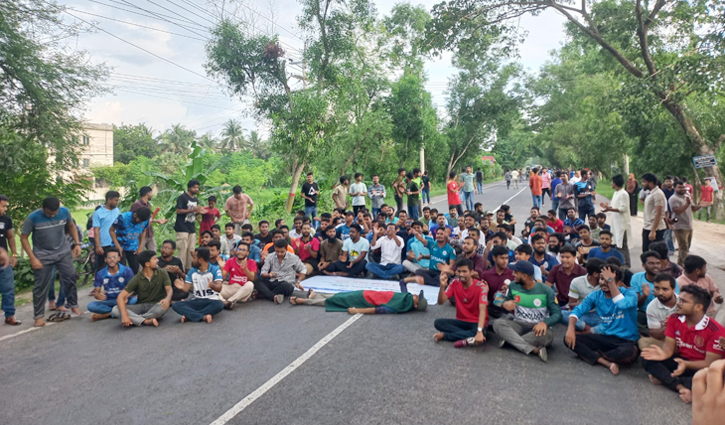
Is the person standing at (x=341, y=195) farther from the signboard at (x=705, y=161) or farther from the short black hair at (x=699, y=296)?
the short black hair at (x=699, y=296)

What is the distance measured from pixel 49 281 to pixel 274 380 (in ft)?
14.7

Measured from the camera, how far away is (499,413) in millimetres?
4168

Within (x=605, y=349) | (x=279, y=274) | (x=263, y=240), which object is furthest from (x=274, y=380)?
(x=263, y=240)

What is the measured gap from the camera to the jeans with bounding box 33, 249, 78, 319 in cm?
704

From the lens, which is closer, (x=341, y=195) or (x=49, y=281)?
(x=49, y=281)

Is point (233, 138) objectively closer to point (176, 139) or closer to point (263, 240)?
point (176, 139)

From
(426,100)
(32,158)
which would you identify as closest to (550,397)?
(32,158)

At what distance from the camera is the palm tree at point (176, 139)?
206 feet

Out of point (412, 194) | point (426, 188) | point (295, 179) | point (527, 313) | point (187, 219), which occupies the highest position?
point (295, 179)

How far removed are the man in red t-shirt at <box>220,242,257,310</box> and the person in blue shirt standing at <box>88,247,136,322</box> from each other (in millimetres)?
1431

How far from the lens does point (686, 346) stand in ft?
14.6

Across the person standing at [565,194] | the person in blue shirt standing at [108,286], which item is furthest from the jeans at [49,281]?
the person standing at [565,194]

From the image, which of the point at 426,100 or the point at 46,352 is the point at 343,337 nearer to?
the point at 46,352

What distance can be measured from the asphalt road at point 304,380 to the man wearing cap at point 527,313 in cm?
17
